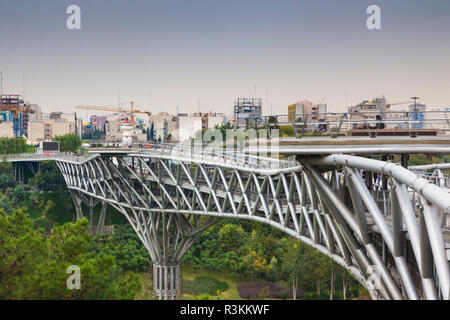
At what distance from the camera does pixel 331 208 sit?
16.1 meters

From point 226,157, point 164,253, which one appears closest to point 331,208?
point 226,157

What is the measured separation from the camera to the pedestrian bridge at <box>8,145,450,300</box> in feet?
34.9

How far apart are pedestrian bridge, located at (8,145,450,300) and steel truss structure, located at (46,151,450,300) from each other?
0.9 inches

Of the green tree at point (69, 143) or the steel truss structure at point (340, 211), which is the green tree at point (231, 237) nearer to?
the steel truss structure at point (340, 211)

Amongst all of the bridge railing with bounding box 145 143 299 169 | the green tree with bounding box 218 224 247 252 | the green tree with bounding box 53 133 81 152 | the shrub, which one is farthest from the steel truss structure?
the green tree with bounding box 53 133 81 152

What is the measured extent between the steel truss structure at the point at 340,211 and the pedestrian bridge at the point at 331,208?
0.08ft

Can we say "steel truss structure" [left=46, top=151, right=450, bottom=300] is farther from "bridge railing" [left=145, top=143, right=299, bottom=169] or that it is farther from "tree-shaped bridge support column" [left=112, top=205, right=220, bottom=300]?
"bridge railing" [left=145, top=143, right=299, bottom=169]

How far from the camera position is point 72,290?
53.4ft

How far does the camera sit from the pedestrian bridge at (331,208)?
10625 mm

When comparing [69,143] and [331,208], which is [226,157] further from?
[69,143]

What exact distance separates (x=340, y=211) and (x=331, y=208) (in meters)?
0.80
